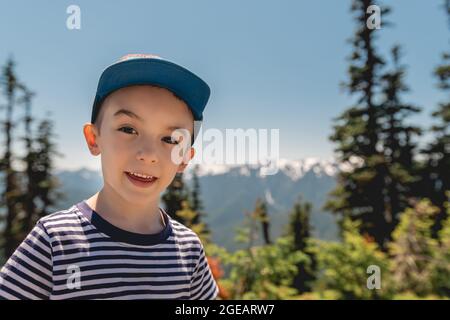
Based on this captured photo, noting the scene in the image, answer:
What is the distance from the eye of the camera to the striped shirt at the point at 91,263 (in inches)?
50.8

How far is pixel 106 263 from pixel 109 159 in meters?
0.40

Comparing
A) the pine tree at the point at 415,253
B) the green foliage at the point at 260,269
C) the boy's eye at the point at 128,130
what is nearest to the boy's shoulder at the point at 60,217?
the boy's eye at the point at 128,130

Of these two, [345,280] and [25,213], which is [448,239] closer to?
[345,280]

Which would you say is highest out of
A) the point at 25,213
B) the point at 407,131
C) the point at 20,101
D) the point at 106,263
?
the point at 20,101

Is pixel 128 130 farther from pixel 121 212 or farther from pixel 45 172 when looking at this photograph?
pixel 45 172

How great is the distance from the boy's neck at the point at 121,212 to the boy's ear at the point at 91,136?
18 cm

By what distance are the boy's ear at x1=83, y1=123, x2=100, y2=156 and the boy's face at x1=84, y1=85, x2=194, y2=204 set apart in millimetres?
47

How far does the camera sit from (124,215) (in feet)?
5.05

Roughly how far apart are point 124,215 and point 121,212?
0.02 metres

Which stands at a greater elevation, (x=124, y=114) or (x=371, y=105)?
(x=371, y=105)

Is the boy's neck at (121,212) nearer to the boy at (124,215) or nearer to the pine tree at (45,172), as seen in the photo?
the boy at (124,215)

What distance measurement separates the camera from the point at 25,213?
22.1 metres

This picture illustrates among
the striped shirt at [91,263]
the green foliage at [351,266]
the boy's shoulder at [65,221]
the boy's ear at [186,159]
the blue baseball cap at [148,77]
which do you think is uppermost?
the blue baseball cap at [148,77]
